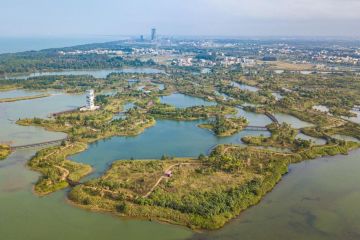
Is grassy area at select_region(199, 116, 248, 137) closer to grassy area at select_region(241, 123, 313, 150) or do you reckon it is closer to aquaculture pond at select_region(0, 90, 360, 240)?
grassy area at select_region(241, 123, 313, 150)

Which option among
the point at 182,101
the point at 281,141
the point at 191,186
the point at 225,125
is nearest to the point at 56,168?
the point at 191,186

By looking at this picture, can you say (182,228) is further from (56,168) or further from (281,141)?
(281,141)

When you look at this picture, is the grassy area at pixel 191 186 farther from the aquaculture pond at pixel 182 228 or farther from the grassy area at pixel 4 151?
the grassy area at pixel 4 151

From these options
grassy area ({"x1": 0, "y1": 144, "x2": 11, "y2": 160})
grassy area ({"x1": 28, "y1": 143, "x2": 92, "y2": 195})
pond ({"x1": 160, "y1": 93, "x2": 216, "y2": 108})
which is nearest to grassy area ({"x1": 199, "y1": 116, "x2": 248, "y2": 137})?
pond ({"x1": 160, "y1": 93, "x2": 216, "y2": 108})

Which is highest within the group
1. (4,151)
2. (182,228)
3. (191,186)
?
(4,151)

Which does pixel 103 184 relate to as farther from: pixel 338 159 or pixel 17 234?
pixel 338 159

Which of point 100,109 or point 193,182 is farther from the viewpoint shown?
point 100,109

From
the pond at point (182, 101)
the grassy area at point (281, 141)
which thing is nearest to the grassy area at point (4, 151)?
the grassy area at point (281, 141)

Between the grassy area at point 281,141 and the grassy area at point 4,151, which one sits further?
the grassy area at point 281,141

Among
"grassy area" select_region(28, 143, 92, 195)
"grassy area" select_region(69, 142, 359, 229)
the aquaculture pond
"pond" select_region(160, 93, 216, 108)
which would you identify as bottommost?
the aquaculture pond

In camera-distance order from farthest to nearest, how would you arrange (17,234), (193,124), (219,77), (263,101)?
(219,77)
(263,101)
(193,124)
(17,234)

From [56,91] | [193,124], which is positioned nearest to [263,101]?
[193,124]
